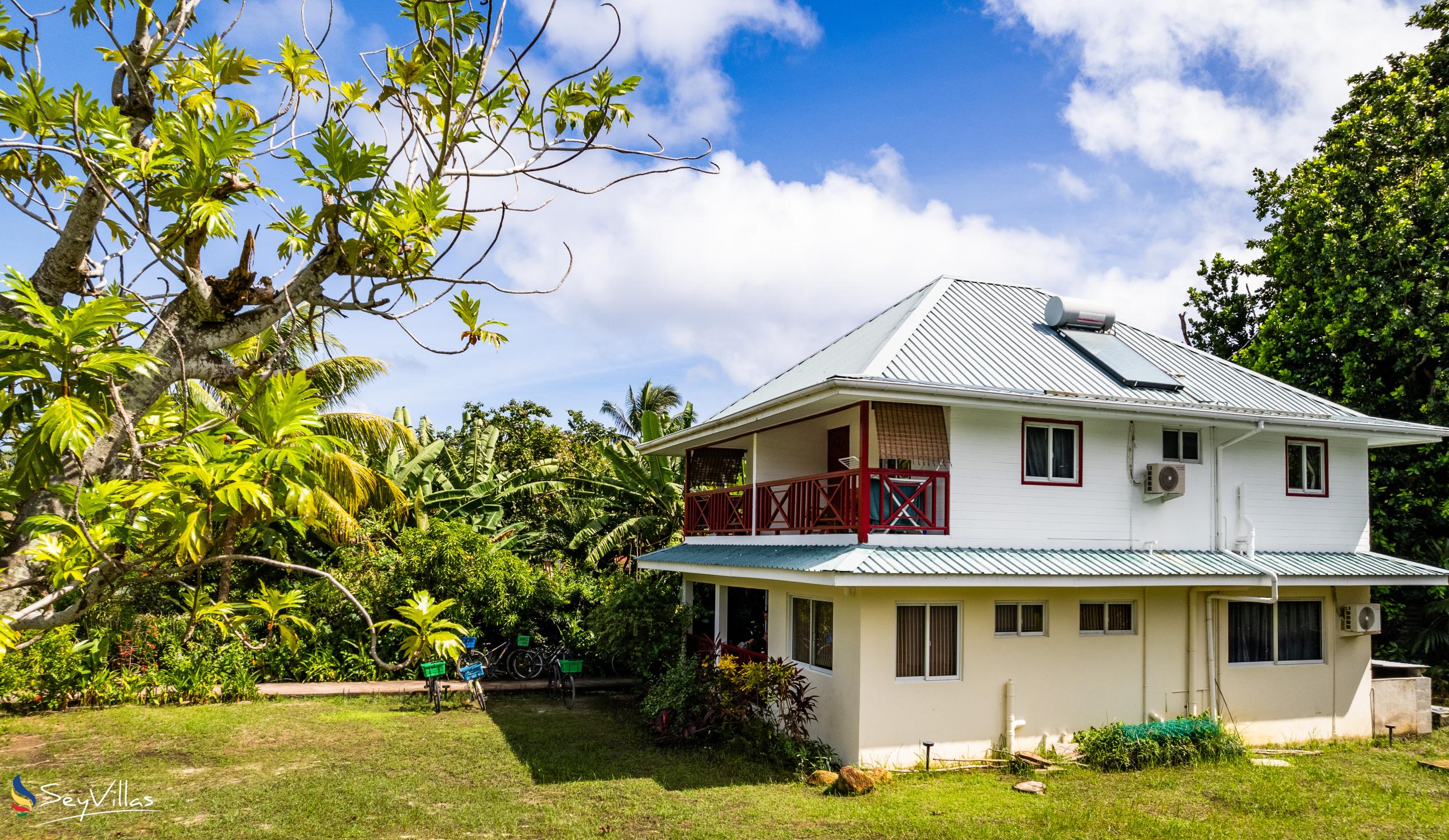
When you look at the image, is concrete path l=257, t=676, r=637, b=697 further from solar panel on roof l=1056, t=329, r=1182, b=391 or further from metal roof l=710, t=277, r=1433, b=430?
solar panel on roof l=1056, t=329, r=1182, b=391

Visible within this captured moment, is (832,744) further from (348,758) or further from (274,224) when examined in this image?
(274,224)

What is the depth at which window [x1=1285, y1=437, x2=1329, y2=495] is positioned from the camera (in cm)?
1647

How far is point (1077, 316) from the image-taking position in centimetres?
1767

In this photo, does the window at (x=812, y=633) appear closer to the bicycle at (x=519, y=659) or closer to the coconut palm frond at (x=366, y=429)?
the bicycle at (x=519, y=659)

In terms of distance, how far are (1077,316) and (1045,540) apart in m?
5.20

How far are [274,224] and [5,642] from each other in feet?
5.83

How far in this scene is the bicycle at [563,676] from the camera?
18062 mm

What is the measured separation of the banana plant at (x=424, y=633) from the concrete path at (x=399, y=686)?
1546cm

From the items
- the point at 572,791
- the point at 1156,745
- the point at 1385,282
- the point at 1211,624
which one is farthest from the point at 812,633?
the point at 1385,282

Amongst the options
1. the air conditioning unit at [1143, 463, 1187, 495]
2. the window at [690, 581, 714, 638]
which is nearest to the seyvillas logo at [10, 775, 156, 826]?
the window at [690, 581, 714, 638]

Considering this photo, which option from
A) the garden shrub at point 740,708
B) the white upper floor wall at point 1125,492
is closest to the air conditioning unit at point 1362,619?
the white upper floor wall at point 1125,492

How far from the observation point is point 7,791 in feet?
37.0

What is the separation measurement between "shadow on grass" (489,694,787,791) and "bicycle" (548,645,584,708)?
2.92ft

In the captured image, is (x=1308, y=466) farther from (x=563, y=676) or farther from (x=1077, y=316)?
(x=563, y=676)
